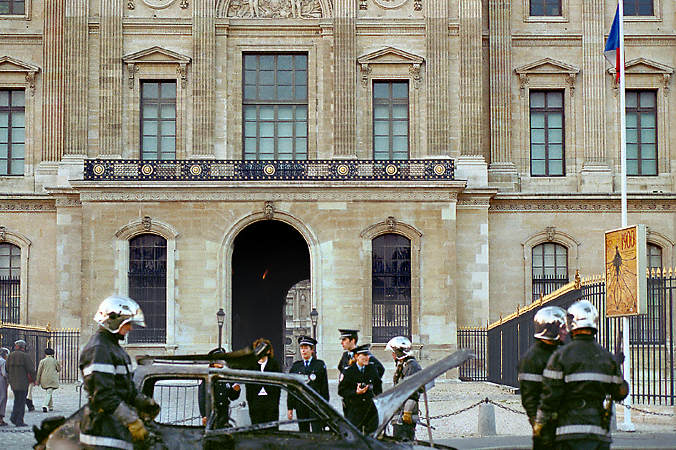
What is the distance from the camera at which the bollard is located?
1855 cm

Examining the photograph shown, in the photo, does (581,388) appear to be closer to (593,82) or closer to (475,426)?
(475,426)

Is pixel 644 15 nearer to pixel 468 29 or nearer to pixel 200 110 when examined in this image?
pixel 468 29

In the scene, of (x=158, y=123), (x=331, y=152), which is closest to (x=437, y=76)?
(x=331, y=152)

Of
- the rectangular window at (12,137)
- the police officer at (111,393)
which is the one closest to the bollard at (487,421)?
the police officer at (111,393)

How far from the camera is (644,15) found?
3966 centimetres

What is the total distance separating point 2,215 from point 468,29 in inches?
617

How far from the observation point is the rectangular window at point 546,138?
39094 millimetres

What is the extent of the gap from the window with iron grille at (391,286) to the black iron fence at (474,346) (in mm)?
1734

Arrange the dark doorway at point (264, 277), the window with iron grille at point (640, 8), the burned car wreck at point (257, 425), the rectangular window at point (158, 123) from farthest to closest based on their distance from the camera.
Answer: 1. the dark doorway at point (264, 277)
2. the window with iron grille at point (640, 8)
3. the rectangular window at point (158, 123)
4. the burned car wreck at point (257, 425)

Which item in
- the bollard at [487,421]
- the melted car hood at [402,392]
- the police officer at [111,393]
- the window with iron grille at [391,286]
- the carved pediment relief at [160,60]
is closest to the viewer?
the police officer at [111,393]

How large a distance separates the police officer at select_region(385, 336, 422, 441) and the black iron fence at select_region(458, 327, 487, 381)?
19751 mm

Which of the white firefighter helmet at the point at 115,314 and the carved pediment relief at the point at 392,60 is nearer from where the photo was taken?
the white firefighter helmet at the point at 115,314

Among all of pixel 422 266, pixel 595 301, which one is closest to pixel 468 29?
pixel 422 266

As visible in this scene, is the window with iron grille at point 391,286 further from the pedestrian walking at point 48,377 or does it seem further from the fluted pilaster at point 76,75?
the pedestrian walking at point 48,377
